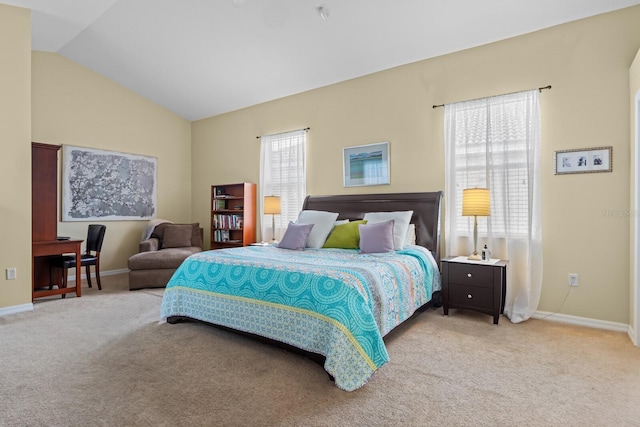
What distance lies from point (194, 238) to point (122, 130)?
2.18 m

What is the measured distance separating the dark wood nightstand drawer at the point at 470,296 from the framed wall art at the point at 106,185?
5237 millimetres

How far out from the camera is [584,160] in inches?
132

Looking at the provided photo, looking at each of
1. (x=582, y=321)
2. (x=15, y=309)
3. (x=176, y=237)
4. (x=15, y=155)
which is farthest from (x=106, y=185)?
(x=582, y=321)

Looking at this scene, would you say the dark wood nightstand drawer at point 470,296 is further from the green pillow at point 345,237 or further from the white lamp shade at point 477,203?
the green pillow at point 345,237

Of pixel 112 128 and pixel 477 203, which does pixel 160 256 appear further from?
pixel 477 203

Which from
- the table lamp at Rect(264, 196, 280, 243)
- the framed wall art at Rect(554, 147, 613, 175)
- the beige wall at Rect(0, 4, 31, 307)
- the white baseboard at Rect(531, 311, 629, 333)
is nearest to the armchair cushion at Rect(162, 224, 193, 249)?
the table lamp at Rect(264, 196, 280, 243)

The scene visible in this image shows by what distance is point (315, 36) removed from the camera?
13.4ft

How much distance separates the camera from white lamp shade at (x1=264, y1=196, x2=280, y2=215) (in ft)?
17.5

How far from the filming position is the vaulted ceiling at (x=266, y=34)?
3.48m

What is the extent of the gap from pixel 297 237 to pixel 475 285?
190cm

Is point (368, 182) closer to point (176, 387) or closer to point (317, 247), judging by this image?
point (317, 247)

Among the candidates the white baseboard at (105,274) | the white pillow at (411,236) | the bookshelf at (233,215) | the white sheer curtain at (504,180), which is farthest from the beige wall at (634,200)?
the white baseboard at (105,274)

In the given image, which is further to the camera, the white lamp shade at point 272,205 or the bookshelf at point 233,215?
the bookshelf at point 233,215

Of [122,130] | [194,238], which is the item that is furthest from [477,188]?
[122,130]
